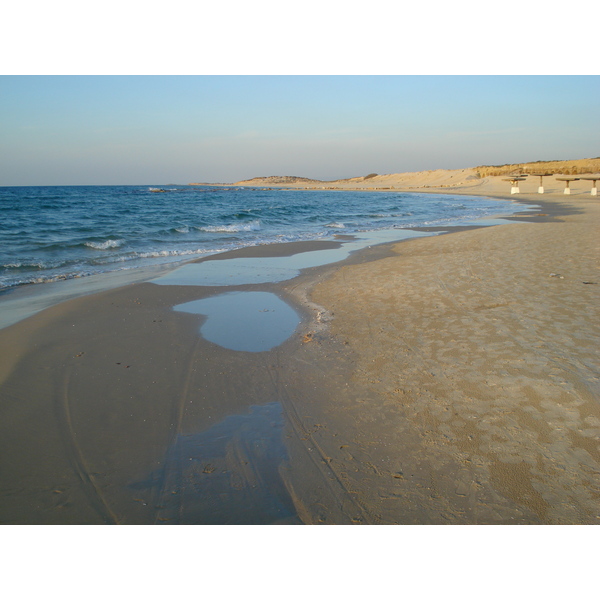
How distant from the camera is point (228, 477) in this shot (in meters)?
3.04

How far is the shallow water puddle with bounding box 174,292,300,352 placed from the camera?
5.65 metres

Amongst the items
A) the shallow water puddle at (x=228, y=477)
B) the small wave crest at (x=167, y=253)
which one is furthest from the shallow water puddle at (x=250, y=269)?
the shallow water puddle at (x=228, y=477)

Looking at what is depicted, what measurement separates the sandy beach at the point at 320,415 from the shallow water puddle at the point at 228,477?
0.6 inches

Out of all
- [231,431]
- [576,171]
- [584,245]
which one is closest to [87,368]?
[231,431]

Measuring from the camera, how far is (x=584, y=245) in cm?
1060

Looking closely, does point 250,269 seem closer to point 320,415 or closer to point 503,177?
point 320,415

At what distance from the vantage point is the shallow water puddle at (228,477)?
8.80 ft

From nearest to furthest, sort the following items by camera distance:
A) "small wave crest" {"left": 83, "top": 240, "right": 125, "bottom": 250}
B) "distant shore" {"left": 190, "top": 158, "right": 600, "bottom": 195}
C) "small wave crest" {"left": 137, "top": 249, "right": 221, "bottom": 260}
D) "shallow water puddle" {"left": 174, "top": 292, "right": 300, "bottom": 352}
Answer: "shallow water puddle" {"left": 174, "top": 292, "right": 300, "bottom": 352} < "small wave crest" {"left": 137, "top": 249, "right": 221, "bottom": 260} < "small wave crest" {"left": 83, "top": 240, "right": 125, "bottom": 250} < "distant shore" {"left": 190, "top": 158, "right": 600, "bottom": 195}

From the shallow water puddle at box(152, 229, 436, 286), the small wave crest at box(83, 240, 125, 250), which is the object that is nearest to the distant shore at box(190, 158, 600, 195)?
the shallow water puddle at box(152, 229, 436, 286)

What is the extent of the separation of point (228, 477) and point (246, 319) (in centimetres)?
373

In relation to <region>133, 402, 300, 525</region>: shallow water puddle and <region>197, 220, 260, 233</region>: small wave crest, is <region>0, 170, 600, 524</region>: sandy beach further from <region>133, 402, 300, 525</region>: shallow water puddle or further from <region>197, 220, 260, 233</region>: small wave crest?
<region>197, 220, 260, 233</region>: small wave crest

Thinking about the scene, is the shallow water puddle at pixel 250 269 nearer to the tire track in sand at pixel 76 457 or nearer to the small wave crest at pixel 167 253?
the small wave crest at pixel 167 253

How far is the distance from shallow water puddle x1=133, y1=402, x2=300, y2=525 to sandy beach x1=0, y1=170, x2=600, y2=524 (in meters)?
0.01

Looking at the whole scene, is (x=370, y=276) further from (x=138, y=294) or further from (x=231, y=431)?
(x=231, y=431)
